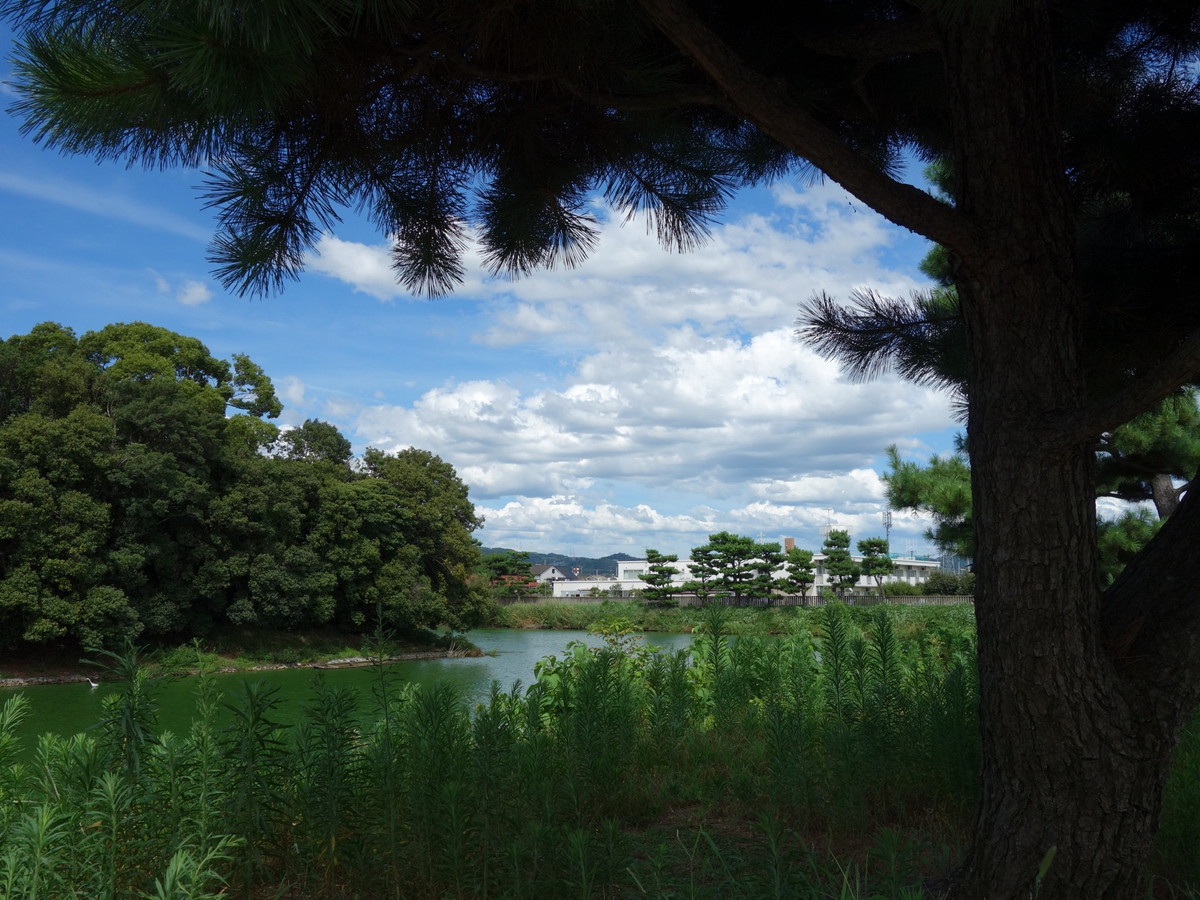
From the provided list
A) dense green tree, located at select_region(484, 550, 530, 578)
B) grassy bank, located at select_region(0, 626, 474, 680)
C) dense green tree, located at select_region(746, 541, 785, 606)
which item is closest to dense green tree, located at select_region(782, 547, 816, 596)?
dense green tree, located at select_region(746, 541, 785, 606)

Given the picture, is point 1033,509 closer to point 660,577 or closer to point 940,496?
point 940,496

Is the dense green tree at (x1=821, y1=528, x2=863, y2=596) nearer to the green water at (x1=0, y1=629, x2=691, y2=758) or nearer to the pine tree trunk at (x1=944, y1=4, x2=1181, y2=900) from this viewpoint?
the green water at (x1=0, y1=629, x2=691, y2=758)

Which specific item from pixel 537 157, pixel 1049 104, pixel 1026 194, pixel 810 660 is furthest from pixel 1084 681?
pixel 810 660

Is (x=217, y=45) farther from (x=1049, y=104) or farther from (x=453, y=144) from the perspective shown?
(x=1049, y=104)

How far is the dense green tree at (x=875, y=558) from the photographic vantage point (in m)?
34.0

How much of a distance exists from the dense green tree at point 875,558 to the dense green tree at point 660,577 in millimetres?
8022

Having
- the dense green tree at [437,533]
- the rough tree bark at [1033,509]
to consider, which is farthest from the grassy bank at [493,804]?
the dense green tree at [437,533]

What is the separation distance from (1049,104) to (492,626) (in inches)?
1034

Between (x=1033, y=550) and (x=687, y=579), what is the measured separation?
3370 centimetres

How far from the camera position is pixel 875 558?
113 feet

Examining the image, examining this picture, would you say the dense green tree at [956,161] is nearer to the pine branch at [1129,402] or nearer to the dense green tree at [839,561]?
the pine branch at [1129,402]

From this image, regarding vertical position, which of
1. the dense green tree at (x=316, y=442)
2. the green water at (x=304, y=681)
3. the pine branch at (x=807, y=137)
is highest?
the dense green tree at (x=316, y=442)

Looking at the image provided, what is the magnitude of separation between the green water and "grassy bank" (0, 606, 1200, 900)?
0.19 m

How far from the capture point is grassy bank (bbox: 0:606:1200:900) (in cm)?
152
